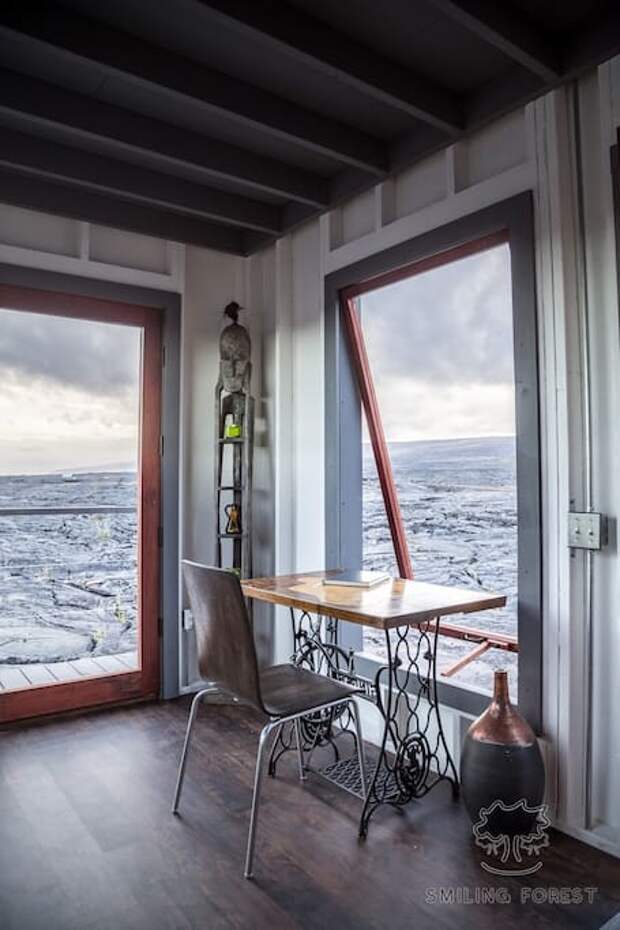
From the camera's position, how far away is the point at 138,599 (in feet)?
12.0

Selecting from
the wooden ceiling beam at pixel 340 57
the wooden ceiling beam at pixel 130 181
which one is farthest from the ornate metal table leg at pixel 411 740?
the wooden ceiling beam at pixel 130 181

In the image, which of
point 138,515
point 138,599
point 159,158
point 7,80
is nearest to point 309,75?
point 159,158

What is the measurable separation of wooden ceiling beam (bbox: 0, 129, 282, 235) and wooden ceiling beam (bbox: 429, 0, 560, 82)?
1631 millimetres

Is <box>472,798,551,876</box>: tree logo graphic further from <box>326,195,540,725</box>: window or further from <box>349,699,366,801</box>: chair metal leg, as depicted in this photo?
<box>349,699,366,801</box>: chair metal leg

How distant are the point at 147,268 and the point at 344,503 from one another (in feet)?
5.75

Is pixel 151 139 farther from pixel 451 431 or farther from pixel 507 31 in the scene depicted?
pixel 451 431

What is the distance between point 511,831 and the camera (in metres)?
2.16

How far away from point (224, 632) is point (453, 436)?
1446 mm

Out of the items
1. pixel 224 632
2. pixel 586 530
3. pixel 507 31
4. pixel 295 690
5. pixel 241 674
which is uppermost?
pixel 507 31

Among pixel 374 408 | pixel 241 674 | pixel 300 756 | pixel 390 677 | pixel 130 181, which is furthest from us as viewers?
pixel 374 408

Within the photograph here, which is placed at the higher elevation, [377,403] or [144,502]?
[377,403]

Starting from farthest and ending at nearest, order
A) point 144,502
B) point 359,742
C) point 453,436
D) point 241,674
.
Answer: point 144,502 → point 453,436 → point 359,742 → point 241,674

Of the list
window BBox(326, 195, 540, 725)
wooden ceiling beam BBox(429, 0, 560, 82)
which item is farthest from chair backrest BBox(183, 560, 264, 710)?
wooden ceiling beam BBox(429, 0, 560, 82)

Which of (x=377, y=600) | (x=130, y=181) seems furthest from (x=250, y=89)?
(x=377, y=600)
